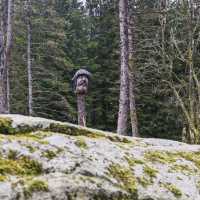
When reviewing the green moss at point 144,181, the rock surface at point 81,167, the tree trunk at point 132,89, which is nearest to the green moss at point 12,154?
the rock surface at point 81,167

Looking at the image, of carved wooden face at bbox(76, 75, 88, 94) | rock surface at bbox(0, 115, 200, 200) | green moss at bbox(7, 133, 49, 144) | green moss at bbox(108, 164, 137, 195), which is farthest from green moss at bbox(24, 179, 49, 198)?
carved wooden face at bbox(76, 75, 88, 94)

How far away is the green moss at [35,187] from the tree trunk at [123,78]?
12991 millimetres

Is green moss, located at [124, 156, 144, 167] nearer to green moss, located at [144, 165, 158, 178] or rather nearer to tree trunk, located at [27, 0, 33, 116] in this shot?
green moss, located at [144, 165, 158, 178]

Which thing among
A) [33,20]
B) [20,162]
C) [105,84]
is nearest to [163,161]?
[20,162]

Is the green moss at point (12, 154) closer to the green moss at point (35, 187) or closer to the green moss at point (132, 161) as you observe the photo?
the green moss at point (35, 187)

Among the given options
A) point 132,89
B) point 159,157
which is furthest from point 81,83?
point 132,89

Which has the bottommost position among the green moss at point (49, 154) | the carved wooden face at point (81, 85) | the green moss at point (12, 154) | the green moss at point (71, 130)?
the green moss at point (49, 154)

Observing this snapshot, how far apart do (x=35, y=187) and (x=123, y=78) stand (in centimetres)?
1346

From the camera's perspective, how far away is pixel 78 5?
43.8m

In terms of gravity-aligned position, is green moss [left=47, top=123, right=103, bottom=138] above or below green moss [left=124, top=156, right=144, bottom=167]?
above

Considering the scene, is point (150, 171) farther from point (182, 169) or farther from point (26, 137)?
point (26, 137)

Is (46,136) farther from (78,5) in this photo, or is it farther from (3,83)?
(78,5)

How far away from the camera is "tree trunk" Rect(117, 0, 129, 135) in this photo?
16422 mm

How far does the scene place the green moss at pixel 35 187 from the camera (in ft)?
10.8
